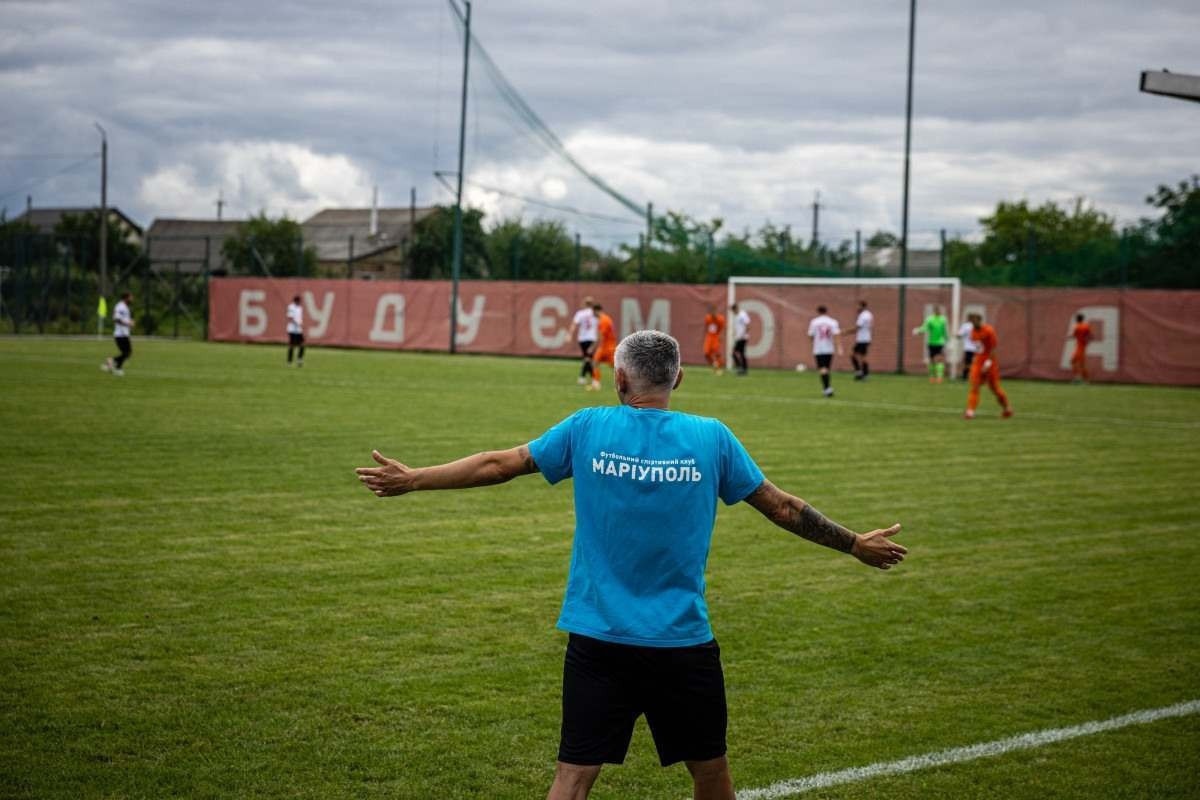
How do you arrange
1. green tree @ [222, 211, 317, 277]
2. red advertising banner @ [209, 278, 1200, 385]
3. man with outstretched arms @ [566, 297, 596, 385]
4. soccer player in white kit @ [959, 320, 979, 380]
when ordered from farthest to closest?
green tree @ [222, 211, 317, 277] → red advertising banner @ [209, 278, 1200, 385] → soccer player in white kit @ [959, 320, 979, 380] → man with outstretched arms @ [566, 297, 596, 385]

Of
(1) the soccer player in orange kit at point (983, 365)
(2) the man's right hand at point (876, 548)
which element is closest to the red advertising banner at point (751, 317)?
(1) the soccer player in orange kit at point (983, 365)

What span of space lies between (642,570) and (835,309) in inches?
1555

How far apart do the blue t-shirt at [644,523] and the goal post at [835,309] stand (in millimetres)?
36587

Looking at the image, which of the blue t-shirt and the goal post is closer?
the blue t-shirt

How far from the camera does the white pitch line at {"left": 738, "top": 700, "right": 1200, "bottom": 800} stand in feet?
17.8

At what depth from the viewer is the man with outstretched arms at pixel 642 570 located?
13.2 feet

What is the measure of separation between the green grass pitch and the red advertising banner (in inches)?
868

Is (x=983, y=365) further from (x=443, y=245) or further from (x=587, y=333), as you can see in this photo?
(x=443, y=245)

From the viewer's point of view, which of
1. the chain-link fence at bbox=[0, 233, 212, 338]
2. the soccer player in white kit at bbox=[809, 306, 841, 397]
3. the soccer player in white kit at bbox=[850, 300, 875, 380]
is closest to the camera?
the soccer player in white kit at bbox=[809, 306, 841, 397]

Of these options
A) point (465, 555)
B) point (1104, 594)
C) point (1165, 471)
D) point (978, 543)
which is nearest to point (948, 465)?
point (1165, 471)

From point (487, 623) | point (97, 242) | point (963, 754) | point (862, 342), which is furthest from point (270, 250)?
point (963, 754)

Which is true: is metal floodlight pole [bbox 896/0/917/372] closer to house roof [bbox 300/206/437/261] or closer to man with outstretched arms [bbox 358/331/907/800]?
man with outstretched arms [bbox 358/331/907/800]

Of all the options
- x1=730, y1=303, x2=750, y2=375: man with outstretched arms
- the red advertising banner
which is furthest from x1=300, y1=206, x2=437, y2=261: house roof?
x1=730, y1=303, x2=750, y2=375: man with outstretched arms

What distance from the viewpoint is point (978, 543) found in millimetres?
11141
